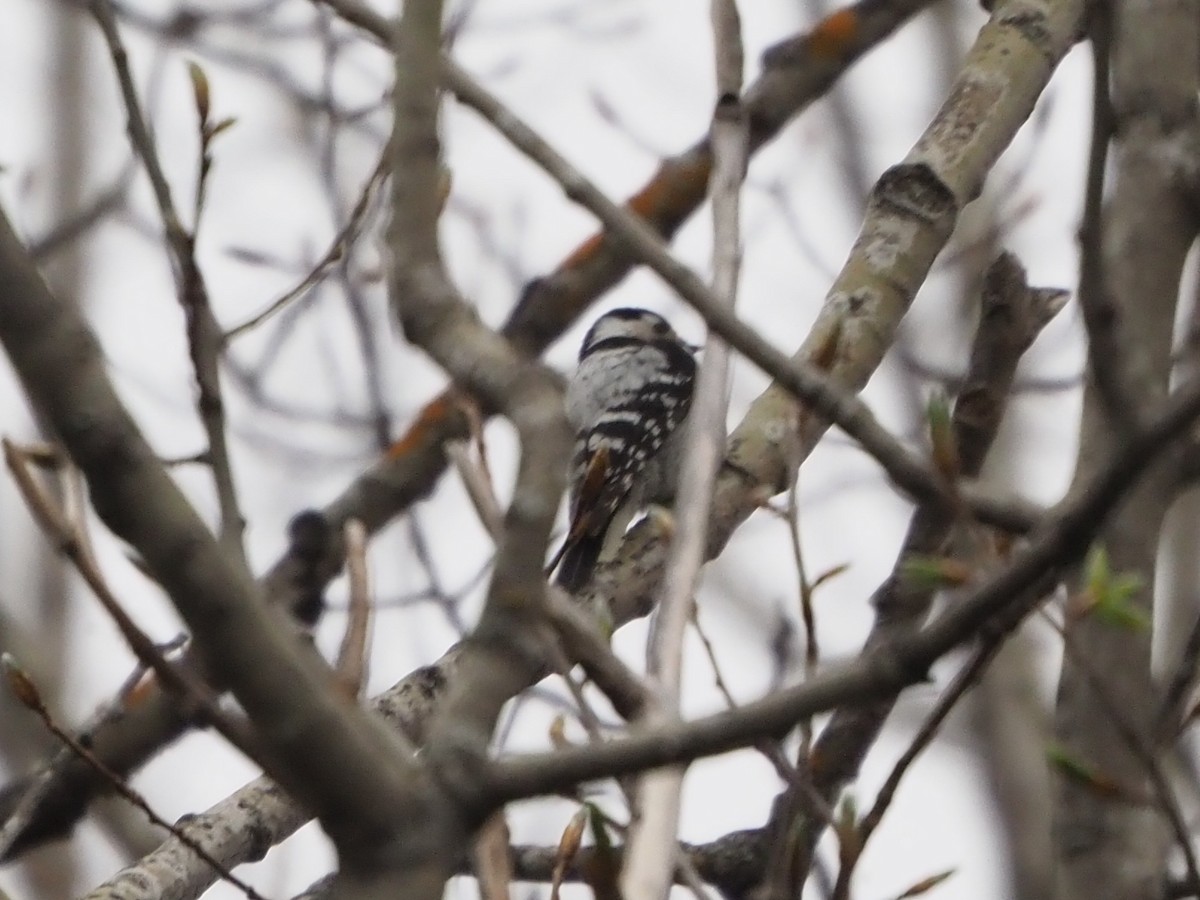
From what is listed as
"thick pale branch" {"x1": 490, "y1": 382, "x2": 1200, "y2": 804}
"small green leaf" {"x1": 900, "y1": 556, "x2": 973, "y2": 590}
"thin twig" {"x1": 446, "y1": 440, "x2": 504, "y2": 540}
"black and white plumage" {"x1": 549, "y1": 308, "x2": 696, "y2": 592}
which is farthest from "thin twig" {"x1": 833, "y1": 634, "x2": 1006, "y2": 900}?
Result: "black and white plumage" {"x1": 549, "y1": 308, "x2": 696, "y2": 592}

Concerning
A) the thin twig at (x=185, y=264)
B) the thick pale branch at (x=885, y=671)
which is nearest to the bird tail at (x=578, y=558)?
the thin twig at (x=185, y=264)

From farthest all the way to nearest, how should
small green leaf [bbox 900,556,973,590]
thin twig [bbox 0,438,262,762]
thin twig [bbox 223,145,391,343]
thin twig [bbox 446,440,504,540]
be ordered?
thin twig [bbox 223,145,391,343]
small green leaf [bbox 900,556,973,590]
thin twig [bbox 446,440,504,540]
thin twig [bbox 0,438,262,762]

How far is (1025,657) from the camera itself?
7738mm

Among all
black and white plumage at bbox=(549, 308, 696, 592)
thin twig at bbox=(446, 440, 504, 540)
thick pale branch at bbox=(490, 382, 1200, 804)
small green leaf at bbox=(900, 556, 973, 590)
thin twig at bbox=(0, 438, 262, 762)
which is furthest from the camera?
black and white plumage at bbox=(549, 308, 696, 592)

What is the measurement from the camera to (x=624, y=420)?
202 inches

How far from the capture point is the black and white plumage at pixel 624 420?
4.38m

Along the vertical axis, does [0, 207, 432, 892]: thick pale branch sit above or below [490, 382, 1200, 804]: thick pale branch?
above

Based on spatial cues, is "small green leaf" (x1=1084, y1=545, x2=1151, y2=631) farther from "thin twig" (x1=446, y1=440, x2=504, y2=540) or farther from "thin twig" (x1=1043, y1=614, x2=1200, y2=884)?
"thin twig" (x1=446, y1=440, x2=504, y2=540)

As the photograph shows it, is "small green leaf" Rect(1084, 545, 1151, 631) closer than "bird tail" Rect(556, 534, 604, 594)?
Yes

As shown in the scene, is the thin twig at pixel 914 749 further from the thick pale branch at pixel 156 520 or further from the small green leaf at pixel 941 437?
the thick pale branch at pixel 156 520

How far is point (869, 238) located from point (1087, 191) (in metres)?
1.95

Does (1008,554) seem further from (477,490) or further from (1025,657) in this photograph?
(1025,657)

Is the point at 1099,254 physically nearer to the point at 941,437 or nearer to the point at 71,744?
the point at 941,437

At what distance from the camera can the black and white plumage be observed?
4.38 meters
